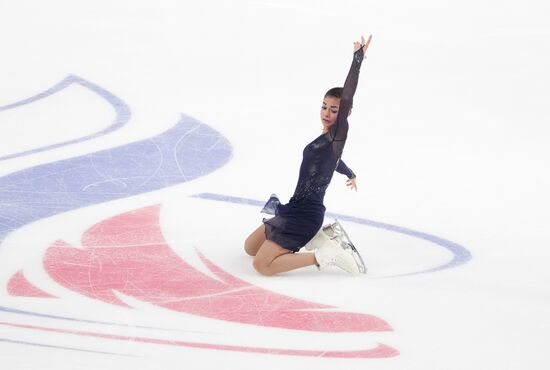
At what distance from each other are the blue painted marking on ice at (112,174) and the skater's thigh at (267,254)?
5.74 feet

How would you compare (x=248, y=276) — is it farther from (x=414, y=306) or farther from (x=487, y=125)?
(x=487, y=125)

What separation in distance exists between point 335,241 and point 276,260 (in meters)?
0.42

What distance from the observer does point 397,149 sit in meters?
8.83

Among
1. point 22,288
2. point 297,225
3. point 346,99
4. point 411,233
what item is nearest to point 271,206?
point 297,225

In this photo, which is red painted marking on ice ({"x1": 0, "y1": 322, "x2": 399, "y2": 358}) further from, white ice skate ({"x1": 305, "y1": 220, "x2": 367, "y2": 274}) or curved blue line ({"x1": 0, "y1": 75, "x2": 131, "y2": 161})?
curved blue line ({"x1": 0, "y1": 75, "x2": 131, "y2": 161})

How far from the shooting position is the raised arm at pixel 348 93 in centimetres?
568

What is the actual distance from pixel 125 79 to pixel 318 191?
4.70 meters

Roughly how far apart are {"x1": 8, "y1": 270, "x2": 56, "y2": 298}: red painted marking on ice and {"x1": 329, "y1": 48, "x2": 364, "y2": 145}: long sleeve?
193 centimetres

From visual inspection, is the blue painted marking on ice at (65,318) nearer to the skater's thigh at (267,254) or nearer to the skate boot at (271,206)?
the skater's thigh at (267,254)

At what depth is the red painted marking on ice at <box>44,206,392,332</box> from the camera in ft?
16.8

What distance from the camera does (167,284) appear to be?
5.61 meters

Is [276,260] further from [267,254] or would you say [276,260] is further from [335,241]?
[335,241]

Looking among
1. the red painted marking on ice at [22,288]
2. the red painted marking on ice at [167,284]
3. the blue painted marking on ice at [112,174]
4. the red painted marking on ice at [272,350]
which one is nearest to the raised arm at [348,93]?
the red painted marking on ice at [167,284]

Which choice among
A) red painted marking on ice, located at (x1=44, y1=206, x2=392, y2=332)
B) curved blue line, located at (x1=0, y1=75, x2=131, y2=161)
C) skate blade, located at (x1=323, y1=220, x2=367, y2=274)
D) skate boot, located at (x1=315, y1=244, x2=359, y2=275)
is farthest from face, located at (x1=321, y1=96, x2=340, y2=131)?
curved blue line, located at (x1=0, y1=75, x2=131, y2=161)
